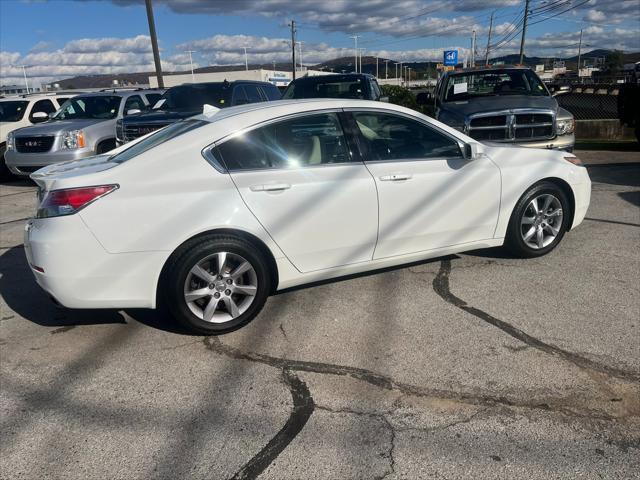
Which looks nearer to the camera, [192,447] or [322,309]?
[192,447]

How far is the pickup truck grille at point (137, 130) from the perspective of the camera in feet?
30.9

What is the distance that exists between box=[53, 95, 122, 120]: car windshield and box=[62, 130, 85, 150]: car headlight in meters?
1.17

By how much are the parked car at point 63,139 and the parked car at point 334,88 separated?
3.73m

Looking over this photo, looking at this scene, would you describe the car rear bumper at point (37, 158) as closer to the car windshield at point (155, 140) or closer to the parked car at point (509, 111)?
the car windshield at point (155, 140)

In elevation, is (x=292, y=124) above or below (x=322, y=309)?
above

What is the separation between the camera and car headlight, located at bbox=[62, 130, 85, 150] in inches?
406

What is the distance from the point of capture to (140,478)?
2557mm

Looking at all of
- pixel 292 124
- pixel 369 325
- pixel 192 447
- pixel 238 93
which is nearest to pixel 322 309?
pixel 369 325

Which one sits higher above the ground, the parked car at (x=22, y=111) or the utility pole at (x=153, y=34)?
the utility pole at (x=153, y=34)

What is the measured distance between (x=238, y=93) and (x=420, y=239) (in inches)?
277

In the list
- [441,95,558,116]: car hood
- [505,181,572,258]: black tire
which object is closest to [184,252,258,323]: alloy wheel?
[505,181,572,258]: black tire

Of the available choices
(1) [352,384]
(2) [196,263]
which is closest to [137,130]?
(2) [196,263]

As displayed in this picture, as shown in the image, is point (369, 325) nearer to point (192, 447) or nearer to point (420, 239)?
point (420, 239)

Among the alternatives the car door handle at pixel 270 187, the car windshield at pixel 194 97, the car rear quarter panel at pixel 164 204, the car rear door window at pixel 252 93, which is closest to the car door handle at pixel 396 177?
the car door handle at pixel 270 187
